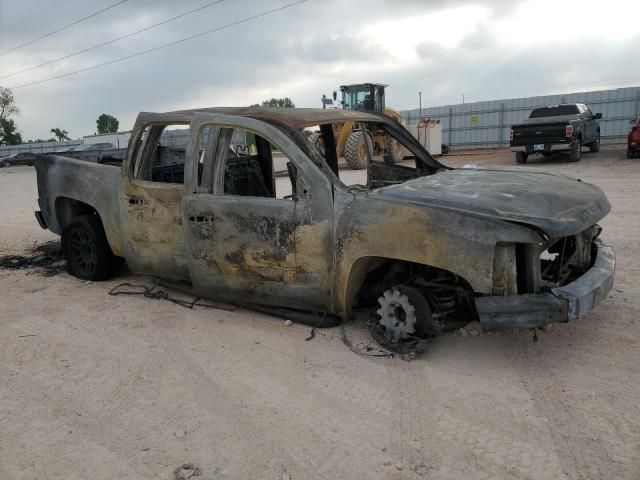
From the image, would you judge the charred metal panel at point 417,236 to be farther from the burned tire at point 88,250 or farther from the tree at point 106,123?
the tree at point 106,123

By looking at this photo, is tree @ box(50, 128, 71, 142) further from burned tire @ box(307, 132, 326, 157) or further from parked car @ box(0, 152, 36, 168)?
burned tire @ box(307, 132, 326, 157)

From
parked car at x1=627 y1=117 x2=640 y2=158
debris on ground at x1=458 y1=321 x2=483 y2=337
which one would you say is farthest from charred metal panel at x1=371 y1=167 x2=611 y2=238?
parked car at x1=627 y1=117 x2=640 y2=158

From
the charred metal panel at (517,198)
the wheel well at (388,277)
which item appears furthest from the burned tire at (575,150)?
the wheel well at (388,277)

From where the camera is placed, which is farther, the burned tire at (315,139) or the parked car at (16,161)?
the parked car at (16,161)

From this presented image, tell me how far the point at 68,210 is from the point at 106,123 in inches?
3575

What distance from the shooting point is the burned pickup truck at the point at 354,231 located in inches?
126

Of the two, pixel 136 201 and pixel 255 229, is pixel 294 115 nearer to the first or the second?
pixel 255 229

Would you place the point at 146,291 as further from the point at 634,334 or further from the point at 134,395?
the point at 634,334

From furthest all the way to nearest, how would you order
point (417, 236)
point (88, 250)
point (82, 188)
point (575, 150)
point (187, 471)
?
point (575, 150), point (88, 250), point (82, 188), point (417, 236), point (187, 471)

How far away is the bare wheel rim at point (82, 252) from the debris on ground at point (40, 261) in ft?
1.76

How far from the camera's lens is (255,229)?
401 cm

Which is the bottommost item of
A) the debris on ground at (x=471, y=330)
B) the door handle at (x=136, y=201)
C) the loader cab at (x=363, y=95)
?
the debris on ground at (x=471, y=330)

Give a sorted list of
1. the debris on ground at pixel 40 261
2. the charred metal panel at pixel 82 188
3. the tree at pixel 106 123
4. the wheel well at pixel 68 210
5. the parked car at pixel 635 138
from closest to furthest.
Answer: the charred metal panel at pixel 82 188
the wheel well at pixel 68 210
the debris on ground at pixel 40 261
the parked car at pixel 635 138
the tree at pixel 106 123

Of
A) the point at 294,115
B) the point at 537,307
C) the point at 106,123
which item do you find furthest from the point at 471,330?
the point at 106,123
